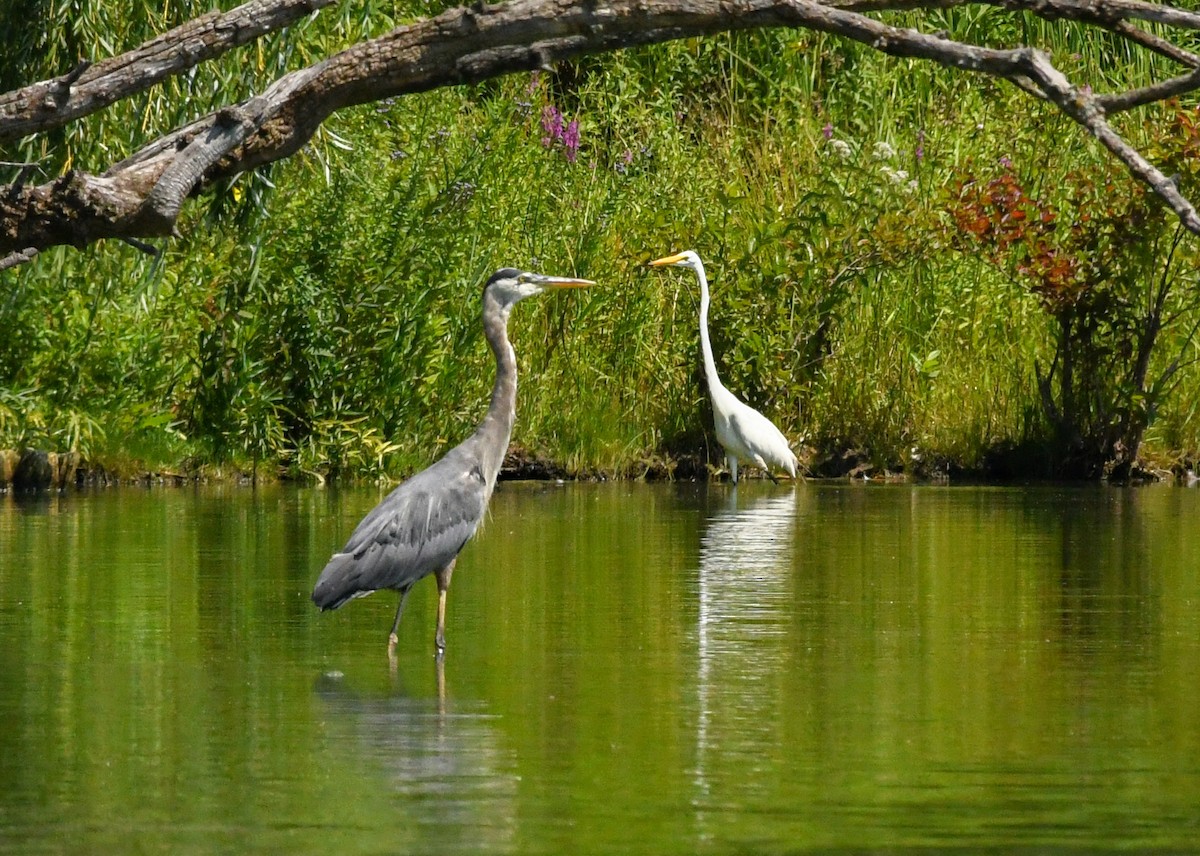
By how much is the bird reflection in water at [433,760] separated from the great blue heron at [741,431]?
9236 mm

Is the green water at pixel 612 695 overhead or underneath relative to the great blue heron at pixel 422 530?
underneath

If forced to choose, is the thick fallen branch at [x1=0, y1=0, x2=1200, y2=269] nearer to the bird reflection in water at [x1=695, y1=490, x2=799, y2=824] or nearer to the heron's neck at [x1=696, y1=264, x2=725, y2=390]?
the bird reflection in water at [x1=695, y1=490, x2=799, y2=824]

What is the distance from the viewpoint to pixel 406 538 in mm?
8320

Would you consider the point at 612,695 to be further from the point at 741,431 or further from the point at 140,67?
the point at 741,431

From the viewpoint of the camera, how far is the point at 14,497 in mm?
14734

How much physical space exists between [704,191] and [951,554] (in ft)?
24.7

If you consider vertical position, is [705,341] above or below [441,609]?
above

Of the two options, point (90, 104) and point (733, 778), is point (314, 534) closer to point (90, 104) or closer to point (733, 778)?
point (90, 104)

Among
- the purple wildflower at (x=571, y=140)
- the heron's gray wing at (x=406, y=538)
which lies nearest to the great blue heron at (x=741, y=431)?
the purple wildflower at (x=571, y=140)

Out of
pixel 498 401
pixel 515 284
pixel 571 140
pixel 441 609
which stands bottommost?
pixel 441 609

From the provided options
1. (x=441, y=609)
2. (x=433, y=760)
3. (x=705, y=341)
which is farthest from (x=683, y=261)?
(x=433, y=760)

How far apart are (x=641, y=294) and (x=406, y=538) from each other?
31.5ft

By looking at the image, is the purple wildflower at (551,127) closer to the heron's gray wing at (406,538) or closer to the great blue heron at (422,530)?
the great blue heron at (422,530)

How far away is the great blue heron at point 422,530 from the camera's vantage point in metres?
8.15
